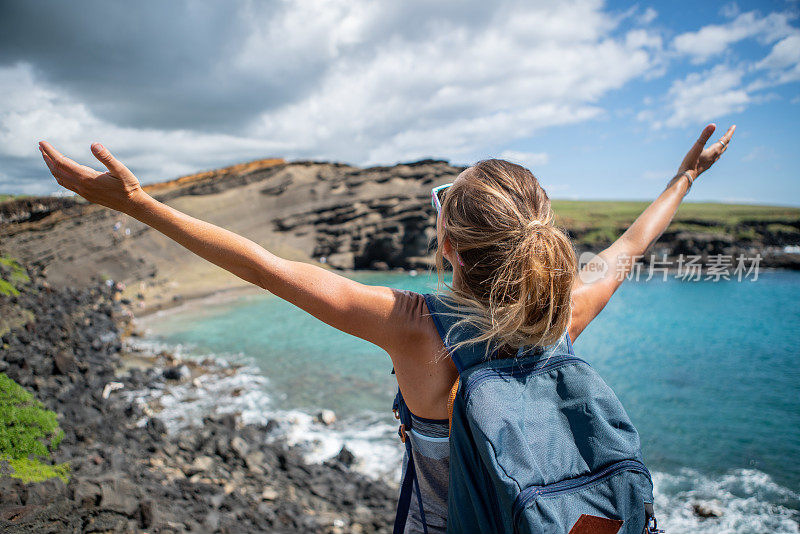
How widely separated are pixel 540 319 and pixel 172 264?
1042 inches

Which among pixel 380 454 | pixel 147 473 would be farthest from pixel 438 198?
pixel 380 454

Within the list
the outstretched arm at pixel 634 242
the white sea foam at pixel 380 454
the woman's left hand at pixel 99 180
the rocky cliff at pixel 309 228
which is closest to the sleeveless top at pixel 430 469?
the outstretched arm at pixel 634 242

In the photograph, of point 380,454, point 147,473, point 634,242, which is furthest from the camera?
point 380,454

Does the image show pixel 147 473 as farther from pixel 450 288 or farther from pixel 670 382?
pixel 670 382

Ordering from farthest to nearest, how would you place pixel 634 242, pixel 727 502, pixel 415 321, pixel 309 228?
pixel 309 228, pixel 727 502, pixel 634 242, pixel 415 321

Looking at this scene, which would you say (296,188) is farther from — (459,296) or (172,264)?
(459,296)

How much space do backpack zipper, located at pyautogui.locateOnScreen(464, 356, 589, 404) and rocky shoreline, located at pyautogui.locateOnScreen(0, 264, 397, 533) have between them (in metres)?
2.72

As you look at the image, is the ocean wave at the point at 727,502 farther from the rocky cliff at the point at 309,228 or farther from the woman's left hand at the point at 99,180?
the rocky cliff at the point at 309,228

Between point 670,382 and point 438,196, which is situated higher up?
point 438,196

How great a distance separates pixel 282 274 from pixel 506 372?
716mm

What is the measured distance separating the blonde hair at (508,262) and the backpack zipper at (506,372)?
0.19ft

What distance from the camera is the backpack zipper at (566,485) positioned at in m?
1.08

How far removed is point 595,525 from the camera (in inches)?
45.0

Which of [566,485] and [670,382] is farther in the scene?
[670,382]
